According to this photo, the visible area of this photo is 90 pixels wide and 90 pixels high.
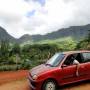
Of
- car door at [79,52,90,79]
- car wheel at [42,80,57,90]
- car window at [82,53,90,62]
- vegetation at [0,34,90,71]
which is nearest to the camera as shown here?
car wheel at [42,80,57,90]

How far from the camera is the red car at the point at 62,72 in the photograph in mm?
12367

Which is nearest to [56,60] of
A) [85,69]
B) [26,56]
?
[85,69]

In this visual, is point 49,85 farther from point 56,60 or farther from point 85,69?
point 85,69

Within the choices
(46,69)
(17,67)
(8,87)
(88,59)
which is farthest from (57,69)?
(17,67)

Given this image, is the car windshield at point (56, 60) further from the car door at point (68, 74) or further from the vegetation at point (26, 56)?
the vegetation at point (26, 56)

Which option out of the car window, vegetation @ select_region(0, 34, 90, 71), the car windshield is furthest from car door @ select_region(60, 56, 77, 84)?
vegetation @ select_region(0, 34, 90, 71)

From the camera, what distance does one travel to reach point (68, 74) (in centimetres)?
1275

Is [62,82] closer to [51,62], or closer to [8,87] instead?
[51,62]

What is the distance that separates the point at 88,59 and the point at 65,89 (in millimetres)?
1834

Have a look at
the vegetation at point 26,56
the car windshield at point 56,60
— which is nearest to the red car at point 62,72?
the car windshield at point 56,60

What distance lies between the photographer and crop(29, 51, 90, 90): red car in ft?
40.6

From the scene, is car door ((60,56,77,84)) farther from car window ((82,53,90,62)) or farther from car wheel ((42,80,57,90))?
car window ((82,53,90,62))

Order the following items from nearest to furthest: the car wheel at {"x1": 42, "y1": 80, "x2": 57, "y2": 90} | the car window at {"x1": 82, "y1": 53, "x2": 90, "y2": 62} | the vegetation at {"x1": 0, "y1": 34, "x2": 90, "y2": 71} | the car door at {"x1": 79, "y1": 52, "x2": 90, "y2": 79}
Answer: the car wheel at {"x1": 42, "y1": 80, "x2": 57, "y2": 90}, the car door at {"x1": 79, "y1": 52, "x2": 90, "y2": 79}, the car window at {"x1": 82, "y1": 53, "x2": 90, "y2": 62}, the vegetation at {"x1": 0, "y1": 34, "x2": 90, "y2": 71}

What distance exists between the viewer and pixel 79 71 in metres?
13.0
